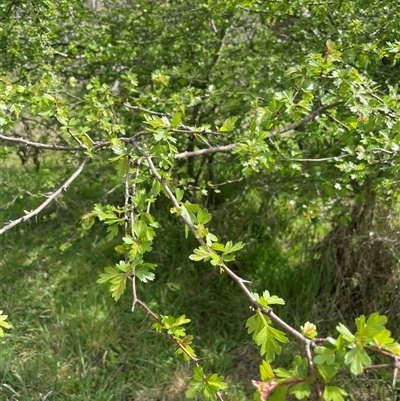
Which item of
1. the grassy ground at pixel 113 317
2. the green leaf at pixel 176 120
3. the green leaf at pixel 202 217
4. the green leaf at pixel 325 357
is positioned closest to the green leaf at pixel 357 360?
the green leaf at pixel 325 357

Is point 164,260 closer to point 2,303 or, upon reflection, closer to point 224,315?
point 224,315

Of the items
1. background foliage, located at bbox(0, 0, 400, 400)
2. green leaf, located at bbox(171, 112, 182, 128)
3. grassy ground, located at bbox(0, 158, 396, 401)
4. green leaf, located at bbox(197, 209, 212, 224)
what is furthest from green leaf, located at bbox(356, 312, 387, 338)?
grassy ground, located at bbox(0, 158, 396, 401)

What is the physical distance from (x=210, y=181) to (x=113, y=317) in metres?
0.90

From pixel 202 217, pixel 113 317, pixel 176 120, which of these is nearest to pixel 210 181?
pixel 113 317

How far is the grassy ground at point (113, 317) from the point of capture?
2.57 meters

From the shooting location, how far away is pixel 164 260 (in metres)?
3.35

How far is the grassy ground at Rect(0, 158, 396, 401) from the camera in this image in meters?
2.57

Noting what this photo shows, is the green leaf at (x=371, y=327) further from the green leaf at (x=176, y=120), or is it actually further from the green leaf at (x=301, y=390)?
the green leaf at (x=176, y=120)

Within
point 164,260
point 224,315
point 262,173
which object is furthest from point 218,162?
point 224,315

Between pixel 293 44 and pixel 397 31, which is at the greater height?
pixel 397 31

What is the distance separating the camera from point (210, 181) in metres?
2.88

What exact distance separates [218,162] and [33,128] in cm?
125

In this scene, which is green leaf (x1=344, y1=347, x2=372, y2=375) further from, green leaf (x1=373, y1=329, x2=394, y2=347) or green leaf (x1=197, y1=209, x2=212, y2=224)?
green leaf (x1=197, y1=209, x2=212, y2=224)

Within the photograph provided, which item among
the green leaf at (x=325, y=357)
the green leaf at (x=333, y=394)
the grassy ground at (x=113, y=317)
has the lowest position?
the grassy ground at (x=113, y=317)
